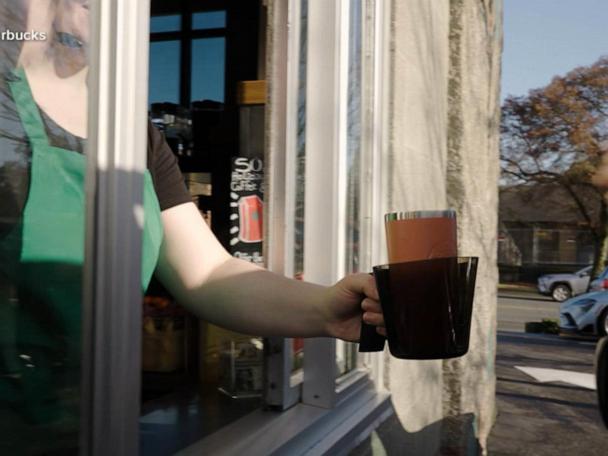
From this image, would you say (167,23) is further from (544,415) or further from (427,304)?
(544,415)

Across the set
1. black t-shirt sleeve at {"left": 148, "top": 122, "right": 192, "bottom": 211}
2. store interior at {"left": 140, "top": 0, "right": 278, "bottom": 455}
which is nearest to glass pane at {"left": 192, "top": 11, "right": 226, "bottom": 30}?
store interior at {"left": 140, "top": 0, "right": 278, "bottom": 455}

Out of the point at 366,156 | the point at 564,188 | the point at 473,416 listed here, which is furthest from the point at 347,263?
the point at 564,188

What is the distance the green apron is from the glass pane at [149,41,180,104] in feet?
10.3

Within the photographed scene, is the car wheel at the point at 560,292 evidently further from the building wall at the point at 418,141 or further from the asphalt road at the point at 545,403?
the building wall at the point at 418,141

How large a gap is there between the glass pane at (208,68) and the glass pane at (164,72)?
18 centimetres

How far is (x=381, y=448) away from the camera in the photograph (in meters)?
3.76

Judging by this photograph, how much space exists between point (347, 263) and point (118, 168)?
1.94 metres

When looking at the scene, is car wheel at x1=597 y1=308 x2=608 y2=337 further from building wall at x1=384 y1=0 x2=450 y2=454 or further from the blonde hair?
the blonde hair

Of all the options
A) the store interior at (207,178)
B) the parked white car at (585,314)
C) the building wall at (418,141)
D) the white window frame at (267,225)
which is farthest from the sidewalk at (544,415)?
the store interior at (207,178)

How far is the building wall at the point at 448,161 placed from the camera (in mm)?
4277

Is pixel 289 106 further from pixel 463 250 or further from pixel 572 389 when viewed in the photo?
pixel 572 389

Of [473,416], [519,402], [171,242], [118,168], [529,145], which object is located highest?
[529,145]

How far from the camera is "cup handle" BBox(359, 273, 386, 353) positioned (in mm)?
1644

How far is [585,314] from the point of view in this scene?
1509cm
